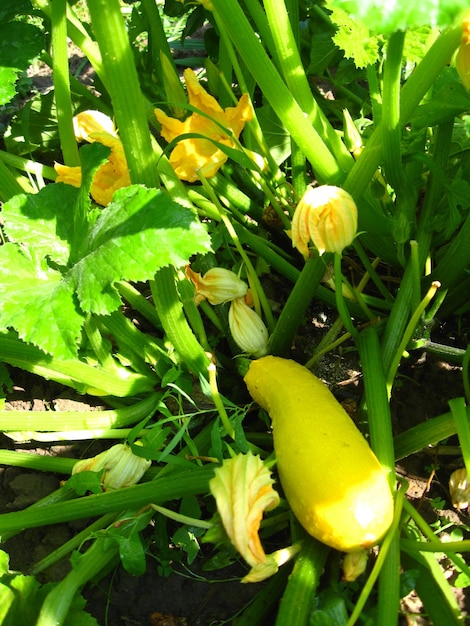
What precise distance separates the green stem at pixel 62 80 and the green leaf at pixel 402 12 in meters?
0.90

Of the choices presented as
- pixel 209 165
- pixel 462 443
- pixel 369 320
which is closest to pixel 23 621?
pixel 462 443

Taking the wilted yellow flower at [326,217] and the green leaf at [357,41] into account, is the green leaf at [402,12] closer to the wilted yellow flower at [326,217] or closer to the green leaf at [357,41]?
the wilted yellow flower at [326,217]

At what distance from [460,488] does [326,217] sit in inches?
26.8

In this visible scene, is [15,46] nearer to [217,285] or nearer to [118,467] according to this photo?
[217,285]

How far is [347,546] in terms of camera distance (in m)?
1.18

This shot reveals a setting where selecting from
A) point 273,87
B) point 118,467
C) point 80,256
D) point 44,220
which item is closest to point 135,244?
point 80,256

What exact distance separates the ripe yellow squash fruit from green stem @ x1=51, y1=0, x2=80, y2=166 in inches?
33.1

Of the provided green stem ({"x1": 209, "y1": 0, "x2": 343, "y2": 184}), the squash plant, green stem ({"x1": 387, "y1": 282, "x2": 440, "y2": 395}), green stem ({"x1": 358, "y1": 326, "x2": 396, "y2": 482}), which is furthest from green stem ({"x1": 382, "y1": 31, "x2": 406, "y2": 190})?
green stem ({"x1": 358, "y1": 326, "x2": 396, "y2": 482})

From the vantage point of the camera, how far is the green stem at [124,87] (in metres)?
1.03

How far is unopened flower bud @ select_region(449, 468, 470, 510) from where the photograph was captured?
4.69ft

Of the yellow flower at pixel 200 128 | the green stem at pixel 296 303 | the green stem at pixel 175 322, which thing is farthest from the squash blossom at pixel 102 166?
the green stem at pixel 296 303

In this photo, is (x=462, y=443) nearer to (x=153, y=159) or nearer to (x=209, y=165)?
(x=153, y=159)

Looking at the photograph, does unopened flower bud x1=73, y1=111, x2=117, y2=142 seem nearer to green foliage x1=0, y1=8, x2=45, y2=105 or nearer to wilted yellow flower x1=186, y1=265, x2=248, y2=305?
Answer: green foliage x1=0, y1=8, x2=45, y2=105

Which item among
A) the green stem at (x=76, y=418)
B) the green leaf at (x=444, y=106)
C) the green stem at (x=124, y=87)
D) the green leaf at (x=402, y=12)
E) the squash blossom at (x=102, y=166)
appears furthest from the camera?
the squash blossom at (x=102, y=166)
